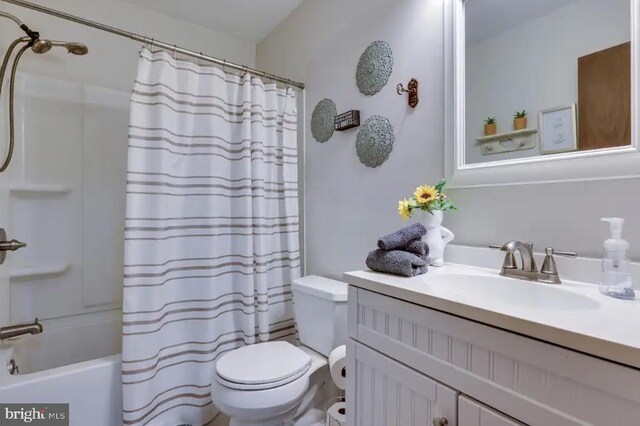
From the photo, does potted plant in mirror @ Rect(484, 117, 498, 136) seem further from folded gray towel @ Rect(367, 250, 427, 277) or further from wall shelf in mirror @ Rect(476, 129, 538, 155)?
folded gray towel @ Rect(367, 250, 427, 277)

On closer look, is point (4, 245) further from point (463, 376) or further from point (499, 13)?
point (499, 13)

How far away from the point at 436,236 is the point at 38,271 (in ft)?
6.79

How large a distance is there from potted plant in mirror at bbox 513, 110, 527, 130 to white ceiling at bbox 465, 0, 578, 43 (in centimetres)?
31

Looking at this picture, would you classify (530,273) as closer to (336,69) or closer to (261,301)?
(261,301)

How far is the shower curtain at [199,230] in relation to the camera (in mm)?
1469

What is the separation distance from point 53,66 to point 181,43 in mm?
813

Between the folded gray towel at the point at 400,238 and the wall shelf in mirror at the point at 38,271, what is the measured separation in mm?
1851

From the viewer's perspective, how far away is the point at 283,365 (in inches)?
53.3

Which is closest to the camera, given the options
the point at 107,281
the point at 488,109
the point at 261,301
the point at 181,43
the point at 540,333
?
the point at 540,333

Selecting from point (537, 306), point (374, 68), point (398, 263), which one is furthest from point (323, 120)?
point (537, 306)

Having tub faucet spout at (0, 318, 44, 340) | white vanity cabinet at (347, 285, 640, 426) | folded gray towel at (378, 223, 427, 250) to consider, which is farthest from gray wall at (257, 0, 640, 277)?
tub faucet spout at (0, 318, 44, 340)

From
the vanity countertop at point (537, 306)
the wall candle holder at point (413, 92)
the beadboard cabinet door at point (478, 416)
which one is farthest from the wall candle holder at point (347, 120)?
the beadboard cabinet door at point (478, 416)

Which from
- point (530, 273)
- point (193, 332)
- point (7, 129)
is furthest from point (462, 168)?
point (7, 129)

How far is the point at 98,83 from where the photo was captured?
199cm
